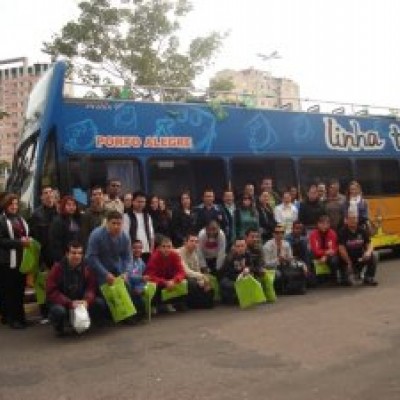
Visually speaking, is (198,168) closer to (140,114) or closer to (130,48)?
(140,114)

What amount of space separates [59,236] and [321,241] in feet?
14.6


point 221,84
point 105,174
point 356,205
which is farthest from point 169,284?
point 221,84

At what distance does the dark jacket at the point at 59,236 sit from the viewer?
779cm

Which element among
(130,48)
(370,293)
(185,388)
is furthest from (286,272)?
(130,48)

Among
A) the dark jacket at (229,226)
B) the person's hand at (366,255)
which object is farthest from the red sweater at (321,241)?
the dark jacket at (229,226)

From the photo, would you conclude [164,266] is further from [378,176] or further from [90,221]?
[378,176]

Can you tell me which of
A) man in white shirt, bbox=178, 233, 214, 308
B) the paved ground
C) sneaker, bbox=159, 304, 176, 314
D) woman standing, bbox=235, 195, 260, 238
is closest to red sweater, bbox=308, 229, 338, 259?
woman standing, bbox=235, 195, 260, 238

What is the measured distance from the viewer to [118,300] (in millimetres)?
7477

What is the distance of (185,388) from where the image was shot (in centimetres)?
512

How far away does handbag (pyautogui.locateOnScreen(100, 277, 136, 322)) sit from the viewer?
746 cm

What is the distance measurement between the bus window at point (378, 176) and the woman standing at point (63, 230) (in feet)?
24.0

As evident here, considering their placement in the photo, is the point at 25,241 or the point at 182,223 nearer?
the point at 25,241

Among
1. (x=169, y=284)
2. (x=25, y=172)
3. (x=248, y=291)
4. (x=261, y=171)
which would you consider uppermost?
(x=25, y=172)

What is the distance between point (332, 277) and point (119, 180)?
3.77 metres
